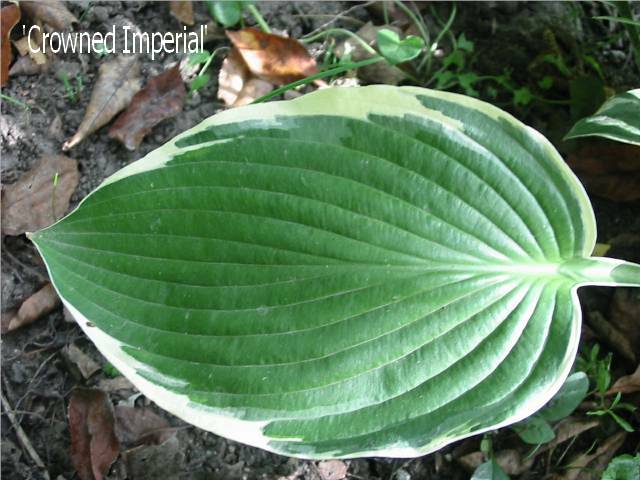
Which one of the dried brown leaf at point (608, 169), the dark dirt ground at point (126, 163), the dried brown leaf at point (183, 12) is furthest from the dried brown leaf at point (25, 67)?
the dried brown leaf at point (608, 169)

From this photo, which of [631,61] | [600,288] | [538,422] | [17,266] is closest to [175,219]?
[17,266]

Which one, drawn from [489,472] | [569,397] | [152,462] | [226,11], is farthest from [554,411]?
[226,11]

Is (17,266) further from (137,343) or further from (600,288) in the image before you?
(600,288)

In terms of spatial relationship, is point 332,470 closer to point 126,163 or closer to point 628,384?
point 628,384

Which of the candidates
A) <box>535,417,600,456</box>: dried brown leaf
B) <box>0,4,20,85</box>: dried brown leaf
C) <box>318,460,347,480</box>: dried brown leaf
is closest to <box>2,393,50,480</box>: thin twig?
<box>318,460,347,480</box>: dried brown leaf

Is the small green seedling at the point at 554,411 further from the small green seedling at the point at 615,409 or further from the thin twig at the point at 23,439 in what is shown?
the thin twig at the point at 23,439

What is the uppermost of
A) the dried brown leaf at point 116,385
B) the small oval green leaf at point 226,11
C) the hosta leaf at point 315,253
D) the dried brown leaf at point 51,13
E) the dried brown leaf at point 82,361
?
the dried brown leaf at point 51,13

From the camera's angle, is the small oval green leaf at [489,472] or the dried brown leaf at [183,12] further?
the dried brown leaf at [183,12]

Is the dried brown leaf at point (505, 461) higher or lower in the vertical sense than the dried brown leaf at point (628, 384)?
lower
